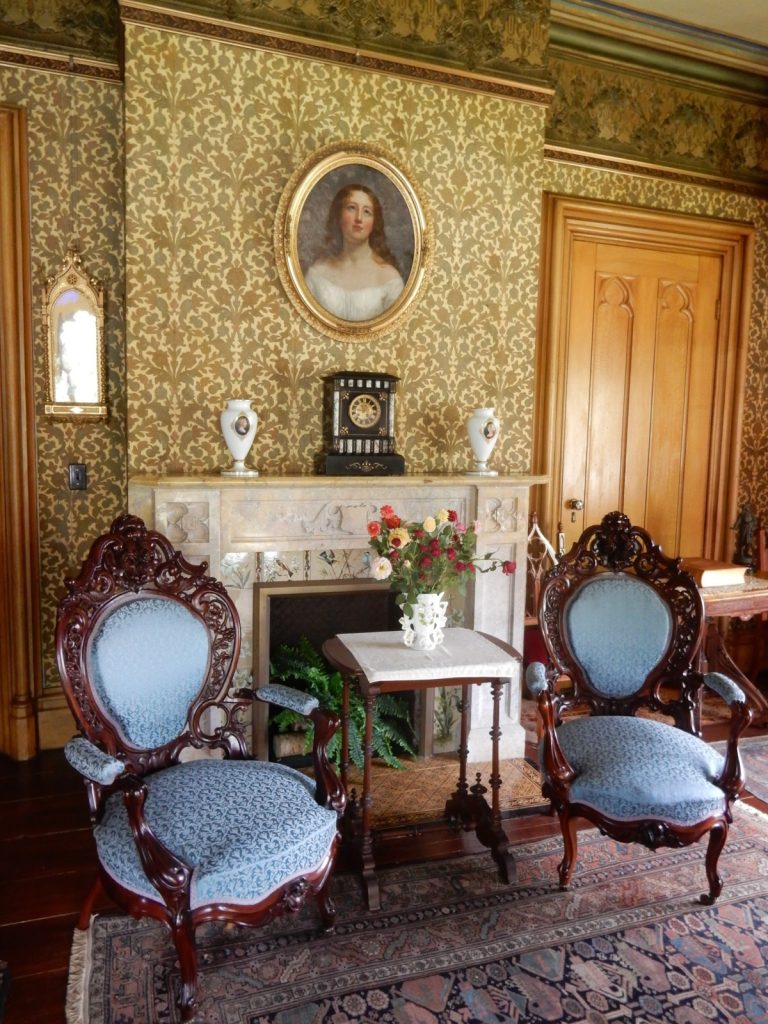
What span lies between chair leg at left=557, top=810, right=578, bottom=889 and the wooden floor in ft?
1.19

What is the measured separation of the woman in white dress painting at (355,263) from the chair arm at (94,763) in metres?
2.26

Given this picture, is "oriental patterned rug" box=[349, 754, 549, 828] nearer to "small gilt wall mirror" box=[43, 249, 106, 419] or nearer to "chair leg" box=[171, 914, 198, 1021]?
Result: "chair leg" box=[171, 914, 198, 1021]

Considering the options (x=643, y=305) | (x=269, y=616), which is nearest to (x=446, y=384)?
(x=269, y=616)

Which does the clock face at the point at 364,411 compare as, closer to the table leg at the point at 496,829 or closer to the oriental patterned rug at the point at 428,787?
the table leg at the point at 496,829

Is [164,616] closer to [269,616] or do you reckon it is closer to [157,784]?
[157,784]

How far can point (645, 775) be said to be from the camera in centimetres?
250

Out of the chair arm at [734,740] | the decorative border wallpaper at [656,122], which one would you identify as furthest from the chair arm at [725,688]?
the decorative border wallpaper at [656,122]

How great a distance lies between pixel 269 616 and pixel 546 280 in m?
2.54

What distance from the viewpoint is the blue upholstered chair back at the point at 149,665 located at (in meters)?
2.39

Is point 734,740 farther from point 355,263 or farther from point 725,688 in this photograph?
point 355,263

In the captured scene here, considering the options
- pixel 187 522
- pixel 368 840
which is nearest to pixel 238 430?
pixel 187 522

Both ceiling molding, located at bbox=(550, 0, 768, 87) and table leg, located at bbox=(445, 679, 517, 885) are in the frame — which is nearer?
table leg, located at bbox=(445, 679, 517, 885)

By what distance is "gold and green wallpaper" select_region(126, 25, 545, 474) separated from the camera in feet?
10.8

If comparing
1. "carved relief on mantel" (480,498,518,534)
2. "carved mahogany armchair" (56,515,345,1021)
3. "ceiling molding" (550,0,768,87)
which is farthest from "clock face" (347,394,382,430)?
"ceiling molding" (550,0,768,87)
